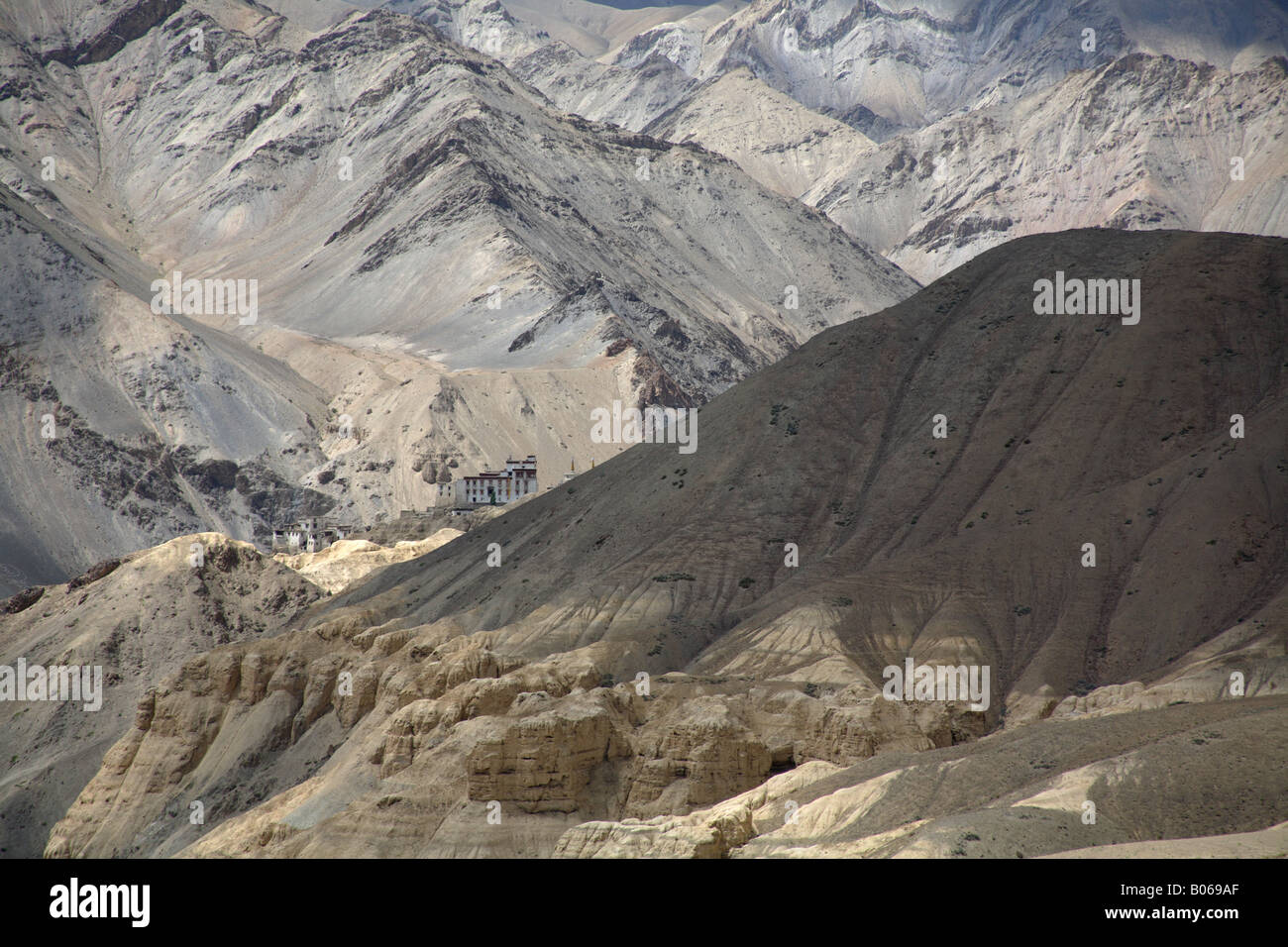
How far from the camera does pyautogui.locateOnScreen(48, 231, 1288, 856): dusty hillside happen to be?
120 ft

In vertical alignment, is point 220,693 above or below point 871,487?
below

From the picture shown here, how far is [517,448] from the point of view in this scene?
575ft

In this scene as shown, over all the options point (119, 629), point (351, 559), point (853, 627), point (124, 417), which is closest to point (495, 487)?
point (351, 559)

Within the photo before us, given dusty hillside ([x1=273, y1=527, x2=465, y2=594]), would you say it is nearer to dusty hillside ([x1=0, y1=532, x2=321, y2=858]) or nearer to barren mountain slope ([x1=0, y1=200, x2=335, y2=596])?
dusty hillside ([x1=0, y1=532, x2=321, y2=858])

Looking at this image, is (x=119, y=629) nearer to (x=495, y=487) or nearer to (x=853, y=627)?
(x=853, y=627)

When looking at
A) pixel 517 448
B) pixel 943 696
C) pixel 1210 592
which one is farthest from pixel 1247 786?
pixel 517 448

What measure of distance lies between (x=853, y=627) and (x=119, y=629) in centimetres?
4617

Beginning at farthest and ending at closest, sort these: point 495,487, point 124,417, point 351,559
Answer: point 124,417 → point 495,487 → point 351,559

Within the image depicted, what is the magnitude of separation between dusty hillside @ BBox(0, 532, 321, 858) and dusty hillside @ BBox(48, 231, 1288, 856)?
17.0 ft

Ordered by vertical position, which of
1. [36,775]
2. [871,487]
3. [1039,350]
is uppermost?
[1039,350]

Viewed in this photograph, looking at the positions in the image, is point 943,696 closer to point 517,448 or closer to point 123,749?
point 123,749

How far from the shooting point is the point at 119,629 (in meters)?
89.2

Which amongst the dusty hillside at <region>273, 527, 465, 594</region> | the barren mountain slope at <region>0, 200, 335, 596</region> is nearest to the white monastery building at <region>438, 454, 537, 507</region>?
the dusty hillside at <region>273, 527, 465, 594</region>
